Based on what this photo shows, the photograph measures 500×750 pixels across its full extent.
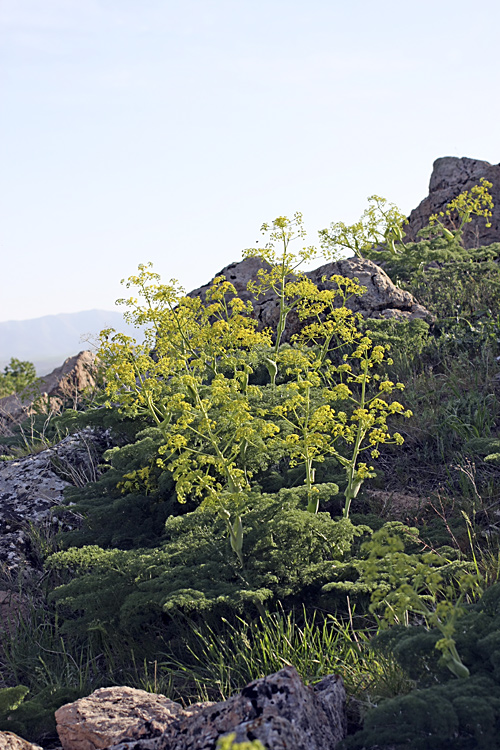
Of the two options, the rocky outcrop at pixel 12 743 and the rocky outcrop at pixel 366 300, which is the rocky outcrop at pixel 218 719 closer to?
the rocky outcrop at pixel 12 743

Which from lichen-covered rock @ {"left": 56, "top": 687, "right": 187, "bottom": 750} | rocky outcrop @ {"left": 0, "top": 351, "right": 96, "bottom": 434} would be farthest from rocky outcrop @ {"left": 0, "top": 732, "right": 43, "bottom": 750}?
rocky outcrop @ {"left": 0, "top": 351, "right": 96, "bottom": 434}

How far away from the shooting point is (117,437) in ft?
22.5

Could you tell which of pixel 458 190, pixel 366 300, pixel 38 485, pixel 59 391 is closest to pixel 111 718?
pixel 38 485

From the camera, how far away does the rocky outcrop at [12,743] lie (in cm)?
273

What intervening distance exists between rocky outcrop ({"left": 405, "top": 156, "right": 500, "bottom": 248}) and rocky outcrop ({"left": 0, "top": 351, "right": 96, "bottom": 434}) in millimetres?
6672

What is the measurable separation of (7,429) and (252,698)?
8.40 m

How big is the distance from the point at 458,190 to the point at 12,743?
1209 cm

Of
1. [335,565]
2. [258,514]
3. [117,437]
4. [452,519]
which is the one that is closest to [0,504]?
[117,437]

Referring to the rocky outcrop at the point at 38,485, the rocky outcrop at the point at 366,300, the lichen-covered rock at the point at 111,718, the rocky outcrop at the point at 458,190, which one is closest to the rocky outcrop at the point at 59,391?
the rocky outcrop at the point at 38,485

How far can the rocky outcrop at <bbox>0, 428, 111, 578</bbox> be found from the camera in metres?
5.52

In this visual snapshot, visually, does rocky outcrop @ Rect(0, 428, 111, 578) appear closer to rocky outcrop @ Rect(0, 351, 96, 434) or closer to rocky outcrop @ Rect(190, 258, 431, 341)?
rocky outcrop @ Rect(0, 351, 96, 434)

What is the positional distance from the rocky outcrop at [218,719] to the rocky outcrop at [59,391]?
20.4 ft

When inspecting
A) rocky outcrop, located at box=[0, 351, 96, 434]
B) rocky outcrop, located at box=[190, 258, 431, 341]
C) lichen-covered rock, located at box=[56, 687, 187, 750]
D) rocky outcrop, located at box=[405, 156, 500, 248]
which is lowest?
lichen-covered rock, located at box=[56, 687, 187, 750]

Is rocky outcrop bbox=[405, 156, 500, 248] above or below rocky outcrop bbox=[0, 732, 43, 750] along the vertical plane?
above
